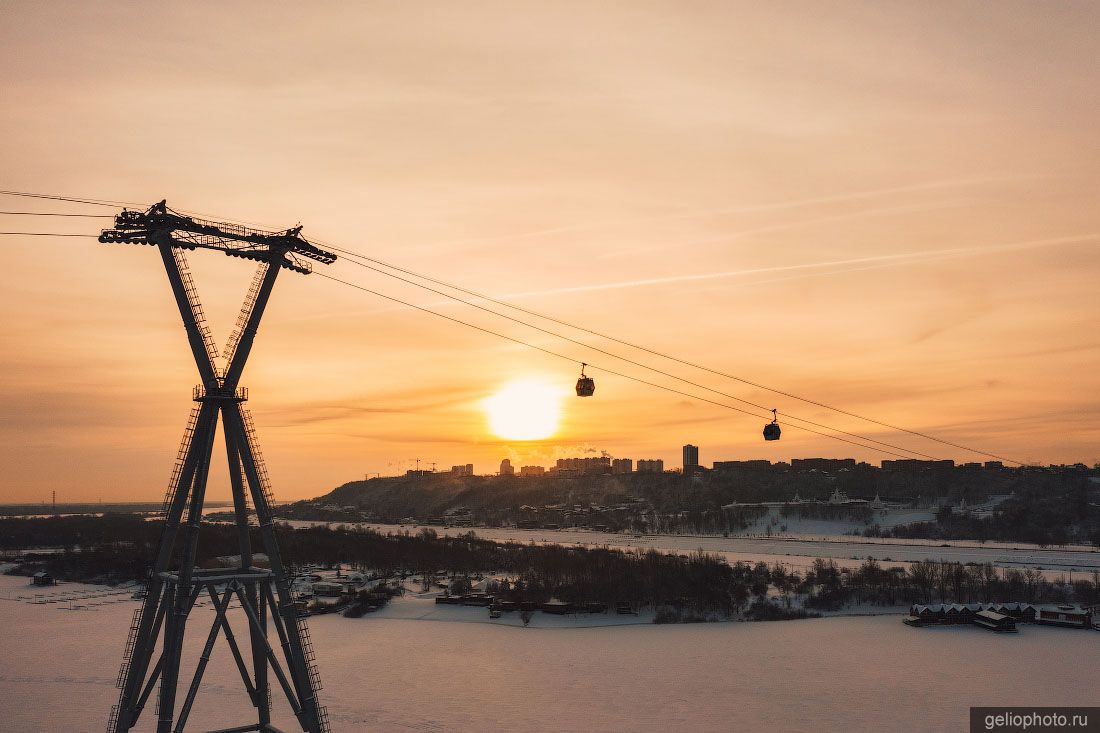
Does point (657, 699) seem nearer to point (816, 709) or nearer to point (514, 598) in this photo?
point (816, 709)

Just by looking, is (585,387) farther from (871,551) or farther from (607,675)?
(871,551)

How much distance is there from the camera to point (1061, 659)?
1802 inches

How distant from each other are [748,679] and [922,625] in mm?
22839

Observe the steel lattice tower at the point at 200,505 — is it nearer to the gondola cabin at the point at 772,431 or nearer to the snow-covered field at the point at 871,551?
the gondola cabin at the point at 772,431

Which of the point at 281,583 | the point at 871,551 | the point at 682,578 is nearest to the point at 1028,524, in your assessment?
the point at 871,551

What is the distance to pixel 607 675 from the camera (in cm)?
4250

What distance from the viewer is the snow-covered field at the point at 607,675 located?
33.8 metres

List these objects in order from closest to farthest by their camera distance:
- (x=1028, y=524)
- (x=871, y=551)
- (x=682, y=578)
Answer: (x=682, y=578)
(x=871, y=551)
(x=1028, y=524)

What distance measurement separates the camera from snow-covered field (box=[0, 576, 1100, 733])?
1331 inches

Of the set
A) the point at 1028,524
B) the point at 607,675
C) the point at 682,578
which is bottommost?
the point at 607,675

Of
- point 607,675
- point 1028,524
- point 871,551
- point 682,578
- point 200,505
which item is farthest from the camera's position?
point 1028,524

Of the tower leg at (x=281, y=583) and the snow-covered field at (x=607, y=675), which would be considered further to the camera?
the snow-covered field at (x=607, y=675)

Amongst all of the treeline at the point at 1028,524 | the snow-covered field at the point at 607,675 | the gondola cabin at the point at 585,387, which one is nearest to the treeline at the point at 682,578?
the snow-covered field at the point at 607,675

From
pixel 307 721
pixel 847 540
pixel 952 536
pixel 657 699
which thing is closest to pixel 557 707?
pixel 657 699
